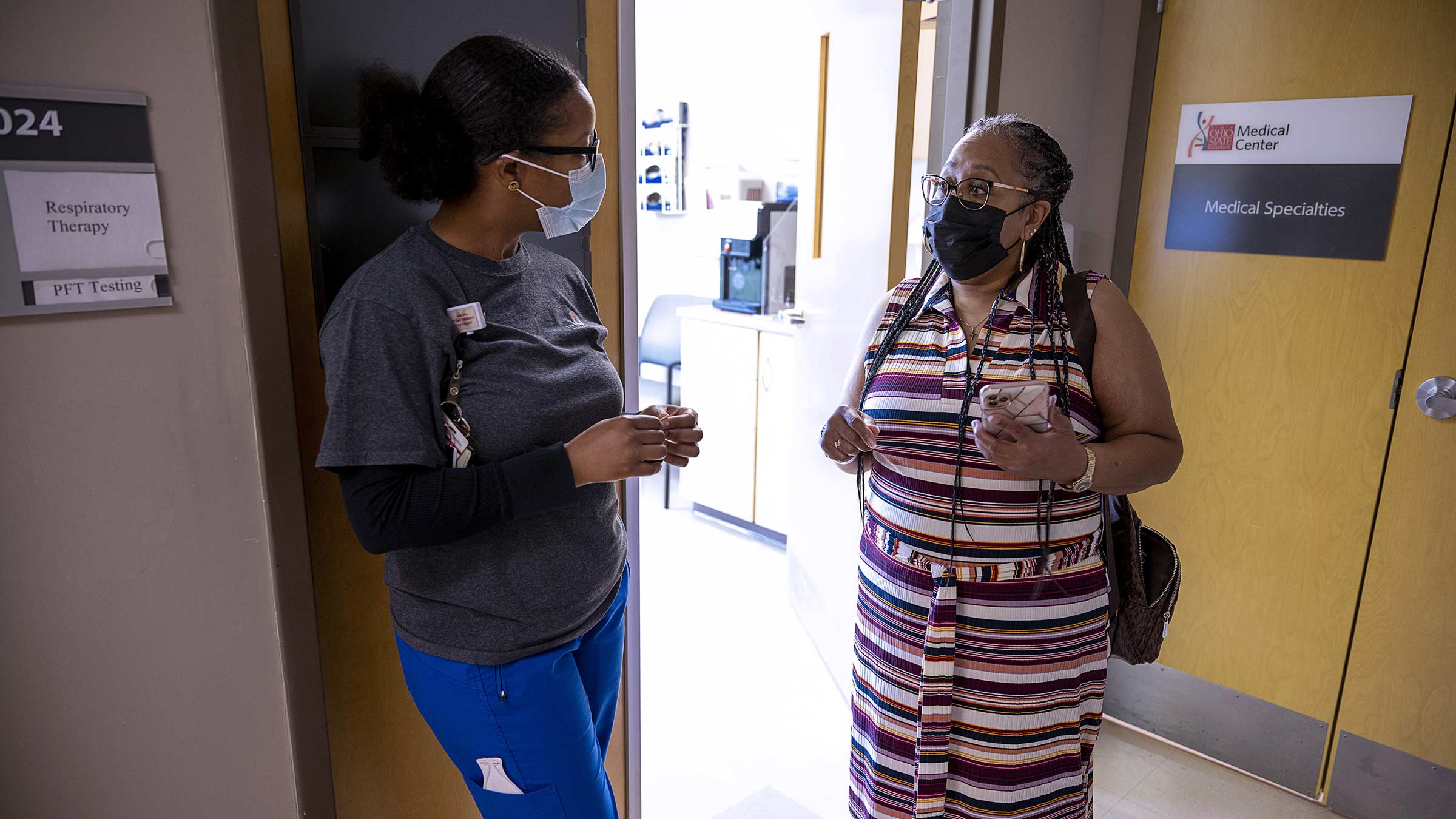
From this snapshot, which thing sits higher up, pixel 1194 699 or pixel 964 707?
pixel 964 707

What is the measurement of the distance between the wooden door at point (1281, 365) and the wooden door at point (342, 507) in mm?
1577

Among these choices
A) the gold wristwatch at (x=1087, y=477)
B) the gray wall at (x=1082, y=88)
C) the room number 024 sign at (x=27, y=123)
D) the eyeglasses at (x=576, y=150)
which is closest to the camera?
the room number 024 sign at (x=27, y=123)

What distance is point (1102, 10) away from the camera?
2.30 m

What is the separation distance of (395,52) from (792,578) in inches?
93.1

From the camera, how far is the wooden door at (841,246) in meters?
2.29

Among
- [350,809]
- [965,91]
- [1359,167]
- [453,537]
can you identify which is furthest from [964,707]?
[1359,167]

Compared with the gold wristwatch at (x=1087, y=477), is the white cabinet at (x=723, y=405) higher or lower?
lower

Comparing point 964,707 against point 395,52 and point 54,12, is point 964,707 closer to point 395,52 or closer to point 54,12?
point 395,52

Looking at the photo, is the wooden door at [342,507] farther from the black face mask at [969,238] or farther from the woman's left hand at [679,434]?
the black face mask at [969,238]

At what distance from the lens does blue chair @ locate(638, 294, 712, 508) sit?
4508 millimetres

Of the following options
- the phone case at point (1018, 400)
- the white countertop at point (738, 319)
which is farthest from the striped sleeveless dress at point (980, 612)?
the white countertop at point (738, 319)

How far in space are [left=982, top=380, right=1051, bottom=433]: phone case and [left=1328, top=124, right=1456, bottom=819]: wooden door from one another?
1.34 metres

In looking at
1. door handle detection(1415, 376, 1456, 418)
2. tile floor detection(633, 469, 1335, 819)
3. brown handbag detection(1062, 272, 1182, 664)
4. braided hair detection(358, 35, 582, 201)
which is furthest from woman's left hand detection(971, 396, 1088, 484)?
door handle detection(1415, 376, 1456, 418)

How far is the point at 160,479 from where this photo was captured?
1117 mm
